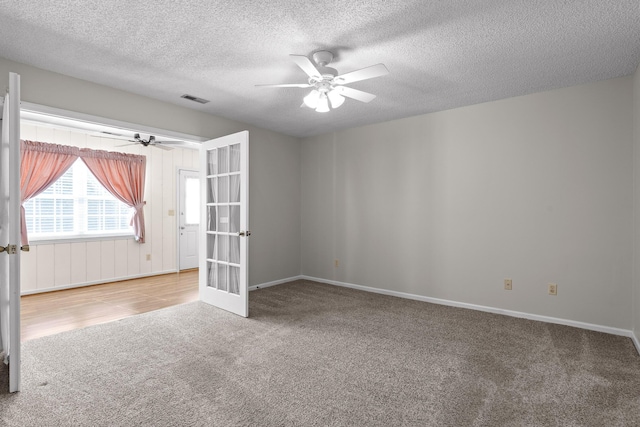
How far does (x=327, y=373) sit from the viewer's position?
2.38 m

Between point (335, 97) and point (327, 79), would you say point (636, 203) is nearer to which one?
point (335, 97)

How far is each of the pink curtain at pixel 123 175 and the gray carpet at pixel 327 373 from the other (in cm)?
277

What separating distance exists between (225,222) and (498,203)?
3.14m

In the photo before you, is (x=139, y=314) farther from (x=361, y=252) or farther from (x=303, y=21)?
(x=303, y=21)

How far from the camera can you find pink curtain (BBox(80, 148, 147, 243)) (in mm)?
5383

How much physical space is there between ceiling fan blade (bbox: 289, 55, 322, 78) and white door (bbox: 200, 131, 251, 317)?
1328mm

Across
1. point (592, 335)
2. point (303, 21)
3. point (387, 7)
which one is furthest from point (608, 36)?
point (592, 335)

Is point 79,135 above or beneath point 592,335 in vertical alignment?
above

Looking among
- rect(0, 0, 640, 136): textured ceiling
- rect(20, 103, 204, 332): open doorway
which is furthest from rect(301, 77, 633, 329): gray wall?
rect(20, 103, 204, 332): open doorway

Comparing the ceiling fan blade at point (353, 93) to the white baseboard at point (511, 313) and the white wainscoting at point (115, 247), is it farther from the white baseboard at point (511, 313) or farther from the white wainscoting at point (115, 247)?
the white wainscoting at point (115, 247)

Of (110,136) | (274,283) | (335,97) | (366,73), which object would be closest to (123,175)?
(110,136)

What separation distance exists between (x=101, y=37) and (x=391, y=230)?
12.1 ft

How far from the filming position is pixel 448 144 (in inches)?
162

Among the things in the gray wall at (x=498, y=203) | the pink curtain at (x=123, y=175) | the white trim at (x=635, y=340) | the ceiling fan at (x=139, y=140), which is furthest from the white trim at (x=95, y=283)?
the white trim at (x=635, y=340)
